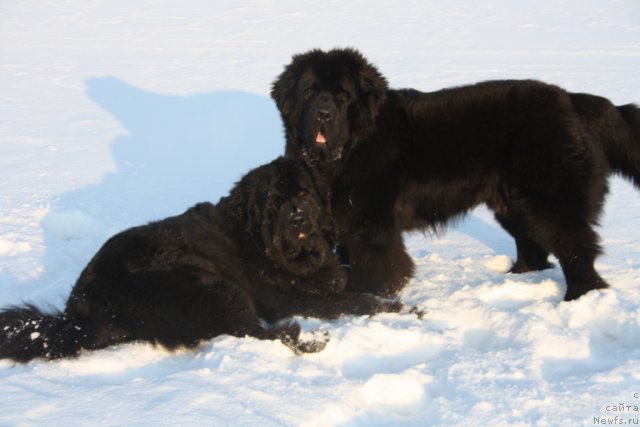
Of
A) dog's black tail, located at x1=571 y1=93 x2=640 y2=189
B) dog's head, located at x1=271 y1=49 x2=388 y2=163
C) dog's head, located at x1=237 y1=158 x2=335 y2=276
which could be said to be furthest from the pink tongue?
dog's black tail, located at x1=571 y1=93 x2=640 y2=189

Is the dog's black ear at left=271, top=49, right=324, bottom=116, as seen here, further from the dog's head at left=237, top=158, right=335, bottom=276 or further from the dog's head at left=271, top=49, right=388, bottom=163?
the dog's head at left=237, top=158, right=335, bottom=276

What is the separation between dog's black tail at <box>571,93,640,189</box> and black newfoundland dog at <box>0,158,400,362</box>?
1.69 metres

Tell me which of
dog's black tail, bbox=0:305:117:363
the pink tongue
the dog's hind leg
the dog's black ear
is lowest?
the dog's hind leg

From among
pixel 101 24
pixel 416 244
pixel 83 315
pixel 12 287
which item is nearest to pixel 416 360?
pixel 83 315

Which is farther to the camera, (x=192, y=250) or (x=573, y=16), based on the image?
(x=573, y=16)

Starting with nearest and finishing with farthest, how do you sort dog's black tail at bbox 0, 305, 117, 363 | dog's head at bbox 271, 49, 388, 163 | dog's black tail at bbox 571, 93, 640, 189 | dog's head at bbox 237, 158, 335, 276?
dog's black tail at bbox 0, 305, 117, 363 → dog's head at bbox 237, 158, 335, 276 → dog's black tail at bbox 571, 93, 640, 189 → dog's head at bbox 271, 49, 388, 163

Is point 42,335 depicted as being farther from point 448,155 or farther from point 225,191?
point 225,191

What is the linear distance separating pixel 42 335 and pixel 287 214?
146 cm

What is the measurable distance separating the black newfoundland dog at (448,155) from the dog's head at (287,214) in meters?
0.36

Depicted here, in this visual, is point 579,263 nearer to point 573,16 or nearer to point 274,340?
point 274,340

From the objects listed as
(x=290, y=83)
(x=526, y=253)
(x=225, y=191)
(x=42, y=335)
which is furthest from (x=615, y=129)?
(x=225, y=191)

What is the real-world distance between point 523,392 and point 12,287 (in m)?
3.47

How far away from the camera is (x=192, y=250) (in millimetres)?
3928

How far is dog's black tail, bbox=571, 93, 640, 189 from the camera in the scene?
428 centimetres
